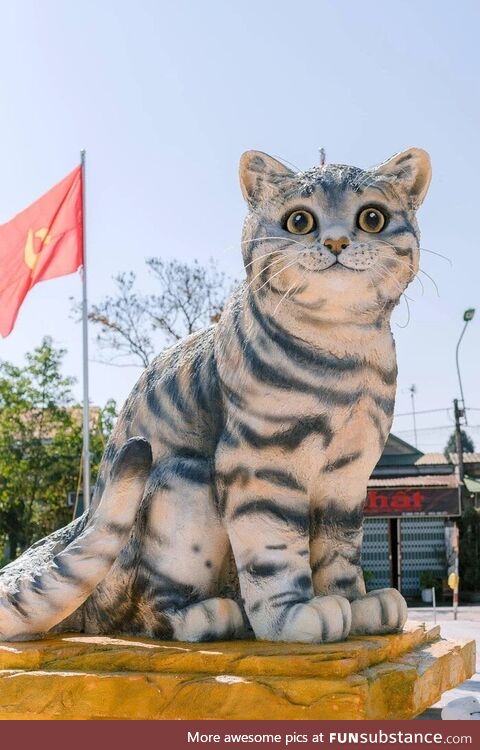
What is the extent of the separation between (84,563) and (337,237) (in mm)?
1103

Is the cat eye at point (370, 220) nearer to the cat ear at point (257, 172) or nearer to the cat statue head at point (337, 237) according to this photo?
the cat statue head at point (337, 237)

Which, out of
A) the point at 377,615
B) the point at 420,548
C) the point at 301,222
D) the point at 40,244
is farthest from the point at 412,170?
the point at 420,548

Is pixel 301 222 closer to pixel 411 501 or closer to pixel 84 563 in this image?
pixel 84 563

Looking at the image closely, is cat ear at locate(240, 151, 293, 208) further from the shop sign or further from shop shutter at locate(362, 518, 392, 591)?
shop shutter at locate(362, 518, 392, 591)

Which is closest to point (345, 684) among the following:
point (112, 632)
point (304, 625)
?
point (304, 625)

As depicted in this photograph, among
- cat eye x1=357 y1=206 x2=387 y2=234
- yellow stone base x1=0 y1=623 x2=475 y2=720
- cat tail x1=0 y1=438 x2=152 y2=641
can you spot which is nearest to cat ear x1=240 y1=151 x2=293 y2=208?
cat eye x1=357 y1=206 x2=387 y2=234

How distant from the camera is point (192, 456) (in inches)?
98.2

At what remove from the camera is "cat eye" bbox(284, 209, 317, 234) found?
7.55 ft

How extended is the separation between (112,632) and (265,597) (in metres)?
0.58

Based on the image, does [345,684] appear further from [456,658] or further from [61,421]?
[61,421]

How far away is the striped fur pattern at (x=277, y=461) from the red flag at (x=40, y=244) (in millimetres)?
5622

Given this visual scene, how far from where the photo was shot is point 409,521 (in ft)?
53.6

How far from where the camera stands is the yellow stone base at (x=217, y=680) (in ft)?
6.29

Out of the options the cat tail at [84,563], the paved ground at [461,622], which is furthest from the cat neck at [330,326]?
the paved ground at [461,622]
